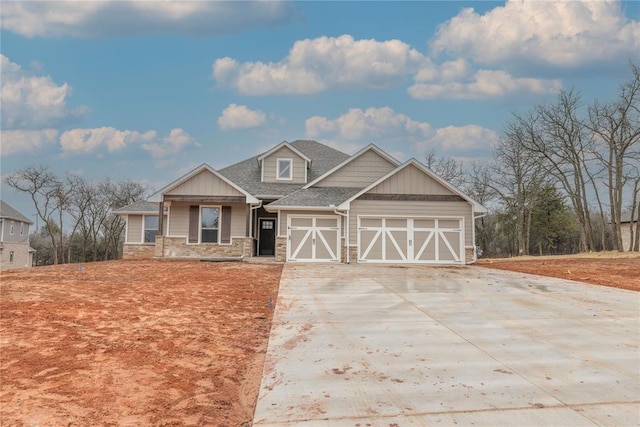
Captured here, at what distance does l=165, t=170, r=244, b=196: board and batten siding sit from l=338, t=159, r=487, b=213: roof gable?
575 cm

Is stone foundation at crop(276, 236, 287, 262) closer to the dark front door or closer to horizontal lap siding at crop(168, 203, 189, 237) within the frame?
the dark front door

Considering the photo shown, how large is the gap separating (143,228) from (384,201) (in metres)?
13.4

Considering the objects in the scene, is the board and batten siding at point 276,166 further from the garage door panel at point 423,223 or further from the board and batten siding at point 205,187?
the garage door panel at point 423,223

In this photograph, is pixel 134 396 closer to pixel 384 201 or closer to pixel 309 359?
pixel 309 359

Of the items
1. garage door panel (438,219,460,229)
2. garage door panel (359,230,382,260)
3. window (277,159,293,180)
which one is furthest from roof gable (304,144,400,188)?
garage door panel (438,219,460,229)

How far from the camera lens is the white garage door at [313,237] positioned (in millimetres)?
17250

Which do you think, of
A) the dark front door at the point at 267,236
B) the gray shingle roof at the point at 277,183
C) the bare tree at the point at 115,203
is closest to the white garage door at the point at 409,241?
the gray shingle roof at the point at 277,183

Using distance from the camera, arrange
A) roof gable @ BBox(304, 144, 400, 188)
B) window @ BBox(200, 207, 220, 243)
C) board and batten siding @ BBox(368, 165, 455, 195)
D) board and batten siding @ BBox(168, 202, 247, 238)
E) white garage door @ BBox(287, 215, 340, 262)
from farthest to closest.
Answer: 1. roof gable @ BBox(304, 144, 400, 188)
2. window @ BBox(200, 207, 220, 243)
3. board and batten siding @ BBox(168, 202, 247, 238)
4. white garage door @ BBox(287, 215, 340, 262)
5. board and batten siding @ BBox(368, 165, 455, 195)

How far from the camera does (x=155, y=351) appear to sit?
16.8ft

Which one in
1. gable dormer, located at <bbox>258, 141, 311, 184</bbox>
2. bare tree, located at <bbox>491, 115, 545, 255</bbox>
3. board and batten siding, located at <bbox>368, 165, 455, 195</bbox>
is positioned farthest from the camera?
bare tree, located at <bbox>491, 115, 545, 255</bbox>

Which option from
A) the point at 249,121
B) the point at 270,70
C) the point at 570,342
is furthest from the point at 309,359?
the point at 249,121

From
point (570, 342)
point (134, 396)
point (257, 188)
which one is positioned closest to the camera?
point (134, 396)

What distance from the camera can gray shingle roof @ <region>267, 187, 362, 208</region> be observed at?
674 inches

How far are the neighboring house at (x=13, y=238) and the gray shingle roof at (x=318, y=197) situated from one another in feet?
97.5
